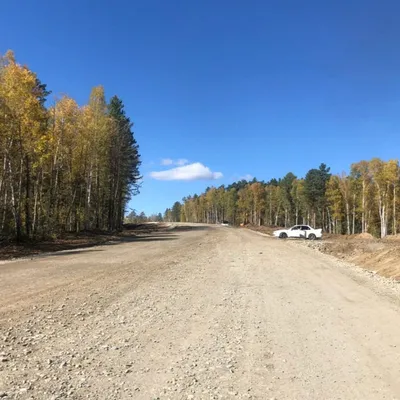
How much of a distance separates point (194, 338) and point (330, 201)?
8170cm

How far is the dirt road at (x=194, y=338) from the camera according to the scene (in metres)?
4.84

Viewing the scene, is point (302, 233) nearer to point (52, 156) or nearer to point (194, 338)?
point (52, 156)

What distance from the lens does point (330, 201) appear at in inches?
3305

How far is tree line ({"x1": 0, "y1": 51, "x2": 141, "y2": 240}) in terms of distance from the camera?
22.9 m

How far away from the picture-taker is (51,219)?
32188 mm

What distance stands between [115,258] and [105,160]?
2489cm

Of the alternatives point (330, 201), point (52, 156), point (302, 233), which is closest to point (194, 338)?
point (52, 156)

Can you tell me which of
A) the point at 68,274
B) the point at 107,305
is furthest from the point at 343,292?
the point at 68,274

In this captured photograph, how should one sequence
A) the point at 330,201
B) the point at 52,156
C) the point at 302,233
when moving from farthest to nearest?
Result: the point at 330,201 → the point at 302,233 → the point at 52,156

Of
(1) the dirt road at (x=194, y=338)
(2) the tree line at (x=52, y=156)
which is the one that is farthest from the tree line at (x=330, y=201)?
(1) the dirt road at (x=194, y=338)

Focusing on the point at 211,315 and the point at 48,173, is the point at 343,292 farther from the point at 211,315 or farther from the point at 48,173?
the point at 48,173

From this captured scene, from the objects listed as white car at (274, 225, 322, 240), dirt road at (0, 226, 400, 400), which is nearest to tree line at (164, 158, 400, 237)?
white car at (274, 225, 322, 240)

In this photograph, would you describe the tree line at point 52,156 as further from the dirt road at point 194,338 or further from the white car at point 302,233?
the white car at point 302,233

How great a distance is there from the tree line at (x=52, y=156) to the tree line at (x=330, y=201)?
40192 mm
